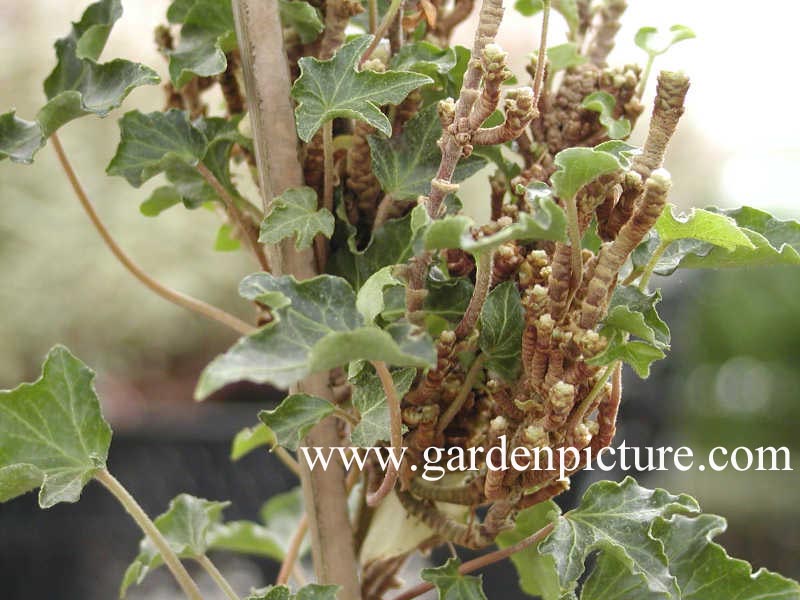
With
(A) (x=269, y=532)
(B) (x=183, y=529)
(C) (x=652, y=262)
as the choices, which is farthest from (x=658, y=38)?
(A) (x=269, y=532)

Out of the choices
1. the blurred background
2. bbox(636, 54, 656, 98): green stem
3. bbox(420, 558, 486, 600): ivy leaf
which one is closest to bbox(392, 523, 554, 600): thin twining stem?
bbox(420, 558, 486, 600): ivy leaf

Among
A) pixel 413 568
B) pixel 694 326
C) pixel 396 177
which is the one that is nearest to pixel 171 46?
pixel 396 177

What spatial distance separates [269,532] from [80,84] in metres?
0.41

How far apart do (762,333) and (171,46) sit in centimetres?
252

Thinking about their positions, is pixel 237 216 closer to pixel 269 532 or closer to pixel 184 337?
pixel 269 532

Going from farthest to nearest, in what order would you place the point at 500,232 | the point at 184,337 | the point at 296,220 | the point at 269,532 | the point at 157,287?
the point at 184,337 → the point at 269,532 → the point at 157,287 → the point at 296,220 → the point at 500,232

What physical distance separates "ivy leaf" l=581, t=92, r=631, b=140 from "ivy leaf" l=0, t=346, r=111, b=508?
0.26 m

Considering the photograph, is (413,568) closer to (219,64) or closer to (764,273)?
(219,64)

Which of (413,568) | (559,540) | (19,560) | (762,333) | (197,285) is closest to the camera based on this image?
(559,540)

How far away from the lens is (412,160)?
427 mm

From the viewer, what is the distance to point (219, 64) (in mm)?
435

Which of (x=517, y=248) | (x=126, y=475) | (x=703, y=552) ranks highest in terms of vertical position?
(x=517, y=248)

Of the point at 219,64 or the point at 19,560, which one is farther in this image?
the point at 19,560

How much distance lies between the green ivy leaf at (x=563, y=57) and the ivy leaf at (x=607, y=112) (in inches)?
1.6
